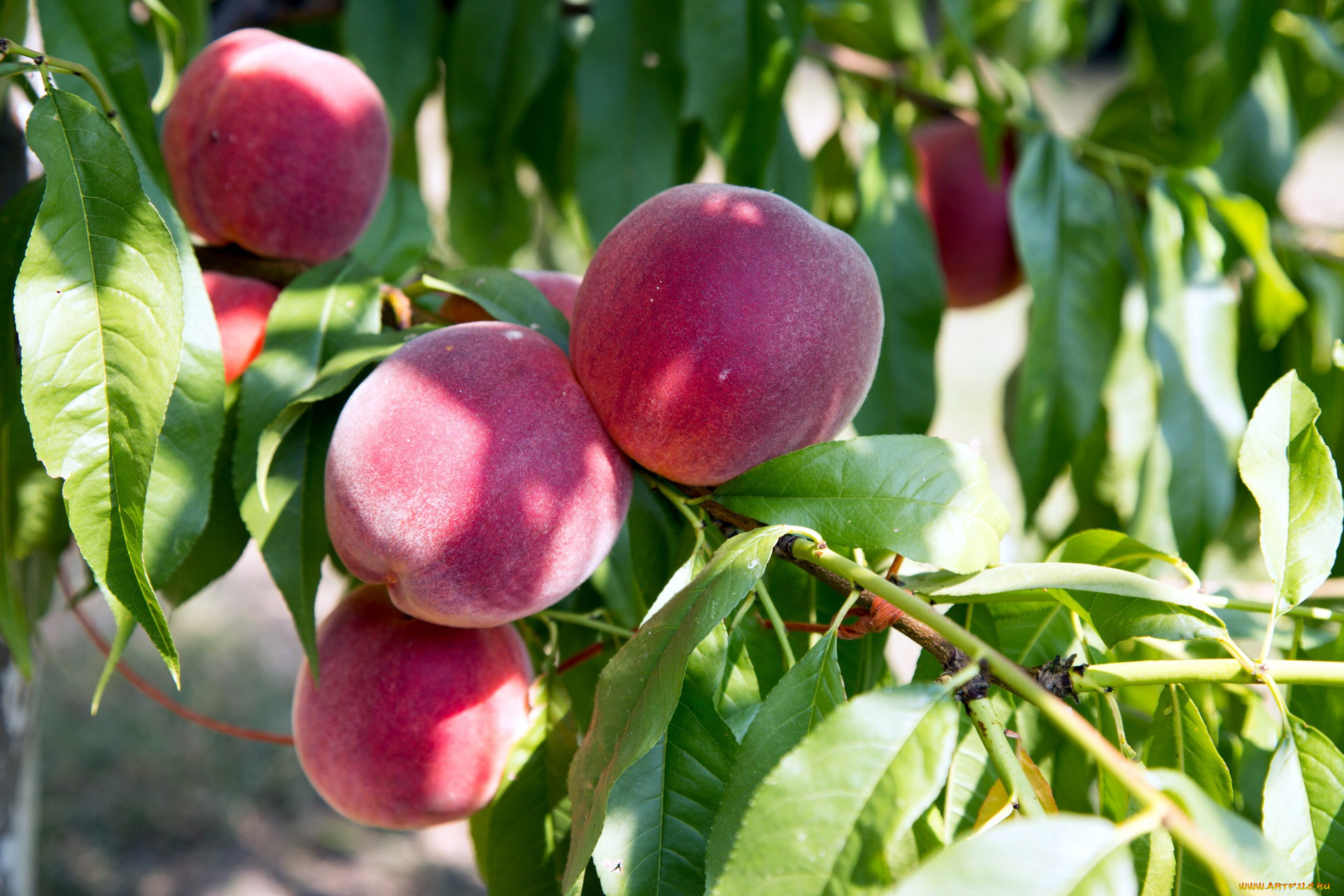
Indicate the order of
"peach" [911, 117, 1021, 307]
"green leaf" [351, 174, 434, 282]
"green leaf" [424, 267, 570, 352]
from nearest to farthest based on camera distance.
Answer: "green leaf" [424, 267, 570, 352]
"green leaf" [351, 174, 434, 282]
"peach" [911, 117, 1021, 307]

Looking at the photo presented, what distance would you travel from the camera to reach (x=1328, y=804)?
1.49 feet

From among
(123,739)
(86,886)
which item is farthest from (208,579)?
(123,739)

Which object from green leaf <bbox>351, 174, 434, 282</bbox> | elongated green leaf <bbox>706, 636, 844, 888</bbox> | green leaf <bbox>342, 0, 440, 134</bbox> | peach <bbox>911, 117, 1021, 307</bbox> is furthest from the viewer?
peach <bbox>911, 117, 1021, 307</bbox>

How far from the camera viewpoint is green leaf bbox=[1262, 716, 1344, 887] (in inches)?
17.5

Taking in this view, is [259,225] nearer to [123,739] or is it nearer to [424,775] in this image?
[424,775]

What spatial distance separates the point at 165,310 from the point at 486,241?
720mm

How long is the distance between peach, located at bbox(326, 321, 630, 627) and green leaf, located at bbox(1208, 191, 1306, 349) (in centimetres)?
75

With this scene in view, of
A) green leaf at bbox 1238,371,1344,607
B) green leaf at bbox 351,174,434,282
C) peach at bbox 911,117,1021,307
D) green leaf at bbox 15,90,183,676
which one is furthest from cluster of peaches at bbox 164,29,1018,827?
peach at bbox 911,117,1021,307

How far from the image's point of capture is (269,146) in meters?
0.68

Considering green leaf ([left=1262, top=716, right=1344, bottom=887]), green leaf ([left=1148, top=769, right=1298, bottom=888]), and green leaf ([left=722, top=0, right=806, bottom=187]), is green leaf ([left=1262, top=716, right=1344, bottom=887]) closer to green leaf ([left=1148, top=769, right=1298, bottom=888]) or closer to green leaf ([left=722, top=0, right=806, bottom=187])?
green leaf ([left=1148, top=769, right=1298, bottom=888])

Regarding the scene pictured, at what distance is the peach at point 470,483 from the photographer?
1.65 feet

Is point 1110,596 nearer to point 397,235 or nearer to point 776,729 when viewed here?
point 776,729

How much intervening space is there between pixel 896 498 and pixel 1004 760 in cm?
14

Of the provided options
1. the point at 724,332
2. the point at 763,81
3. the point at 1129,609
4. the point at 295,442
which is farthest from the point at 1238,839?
the point at 763,81
